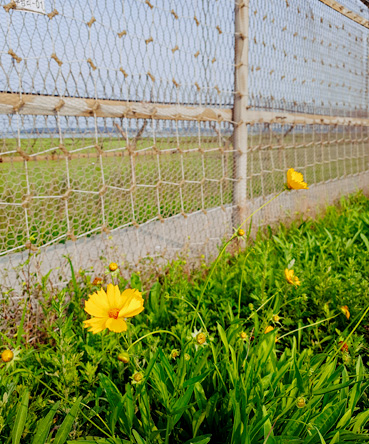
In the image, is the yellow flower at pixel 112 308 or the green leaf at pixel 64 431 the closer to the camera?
the yellow flower at pixel 112 308

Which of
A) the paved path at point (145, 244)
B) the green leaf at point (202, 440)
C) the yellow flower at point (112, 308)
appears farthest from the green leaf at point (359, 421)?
the paved path at point (145, 244)

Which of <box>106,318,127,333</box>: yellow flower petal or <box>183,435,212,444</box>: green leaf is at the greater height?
<box>106,318,127,333</box>: yellow flower petal

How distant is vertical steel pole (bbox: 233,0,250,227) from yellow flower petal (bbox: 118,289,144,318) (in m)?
1.81

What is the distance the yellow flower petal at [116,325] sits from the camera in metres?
0.77

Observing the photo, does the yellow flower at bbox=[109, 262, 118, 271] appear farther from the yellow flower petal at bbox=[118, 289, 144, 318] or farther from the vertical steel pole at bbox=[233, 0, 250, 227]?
the vertical steel pole at bbox=[233, 0, 250, 227]

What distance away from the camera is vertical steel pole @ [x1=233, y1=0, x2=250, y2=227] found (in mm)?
2465

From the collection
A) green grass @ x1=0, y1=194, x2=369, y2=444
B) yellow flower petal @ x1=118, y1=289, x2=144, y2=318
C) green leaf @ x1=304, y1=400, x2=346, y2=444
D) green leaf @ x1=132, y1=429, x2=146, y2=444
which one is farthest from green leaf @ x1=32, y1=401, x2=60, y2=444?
green leaf @ x1=304, y1=400, x2=346, y2=444

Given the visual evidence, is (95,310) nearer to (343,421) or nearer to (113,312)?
(113,312)

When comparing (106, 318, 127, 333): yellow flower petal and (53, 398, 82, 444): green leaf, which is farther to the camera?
(53, 398, 82, 444): green leaf

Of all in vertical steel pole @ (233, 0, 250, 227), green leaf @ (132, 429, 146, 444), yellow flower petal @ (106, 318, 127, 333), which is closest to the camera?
yellow flower petal @ (106, 318, 127, 333)

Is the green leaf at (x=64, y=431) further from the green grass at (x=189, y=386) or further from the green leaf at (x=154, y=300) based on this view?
the green leaf at (x=154, y=300)

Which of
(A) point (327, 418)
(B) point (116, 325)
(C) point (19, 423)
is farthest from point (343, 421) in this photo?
(C) point (19, 423)

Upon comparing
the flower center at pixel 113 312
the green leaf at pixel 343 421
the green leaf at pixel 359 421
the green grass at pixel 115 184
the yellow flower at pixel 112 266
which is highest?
the green grass at pixel 115 184

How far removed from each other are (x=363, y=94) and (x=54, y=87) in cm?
419
